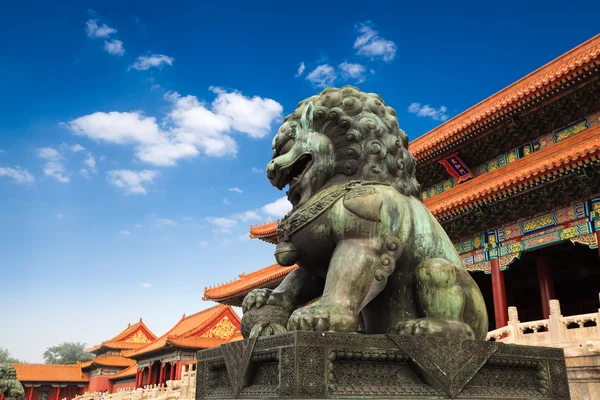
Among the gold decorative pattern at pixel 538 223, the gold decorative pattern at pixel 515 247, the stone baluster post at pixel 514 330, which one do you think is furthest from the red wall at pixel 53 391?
the stone baluster post at pixel 514 330

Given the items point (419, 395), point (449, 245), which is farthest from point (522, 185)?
point (419, 395)

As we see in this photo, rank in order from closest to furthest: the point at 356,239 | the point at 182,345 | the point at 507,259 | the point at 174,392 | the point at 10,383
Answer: the point at 356,239 < the point at 507,259 < the point at 10,383 < the point at 174,392 < the point at 182,345

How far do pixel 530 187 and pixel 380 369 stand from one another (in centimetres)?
971

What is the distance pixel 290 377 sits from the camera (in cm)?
189

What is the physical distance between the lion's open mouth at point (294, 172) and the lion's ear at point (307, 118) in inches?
6.8

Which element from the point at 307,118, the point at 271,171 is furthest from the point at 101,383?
the point at 307,118

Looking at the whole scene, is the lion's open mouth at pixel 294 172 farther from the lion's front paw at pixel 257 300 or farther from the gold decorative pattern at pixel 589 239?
the gold decorative pattern at pixel 589 239

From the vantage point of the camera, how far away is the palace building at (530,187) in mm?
10711

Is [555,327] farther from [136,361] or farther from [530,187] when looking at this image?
[136,361]

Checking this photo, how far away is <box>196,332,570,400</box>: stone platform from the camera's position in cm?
192

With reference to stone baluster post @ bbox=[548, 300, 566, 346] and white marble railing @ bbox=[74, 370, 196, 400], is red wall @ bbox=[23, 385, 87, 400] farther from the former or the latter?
stone baluster post @ bbox=[548, 300, 566, 346]

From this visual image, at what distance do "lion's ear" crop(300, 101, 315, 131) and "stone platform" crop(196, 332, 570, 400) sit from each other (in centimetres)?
109

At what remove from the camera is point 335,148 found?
8.76 ft

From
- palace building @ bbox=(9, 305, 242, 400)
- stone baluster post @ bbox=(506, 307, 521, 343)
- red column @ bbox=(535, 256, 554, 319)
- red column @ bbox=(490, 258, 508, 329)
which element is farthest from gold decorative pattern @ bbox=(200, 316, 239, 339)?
stone baluster post @ bbox=(506, 307, 521, 343)
